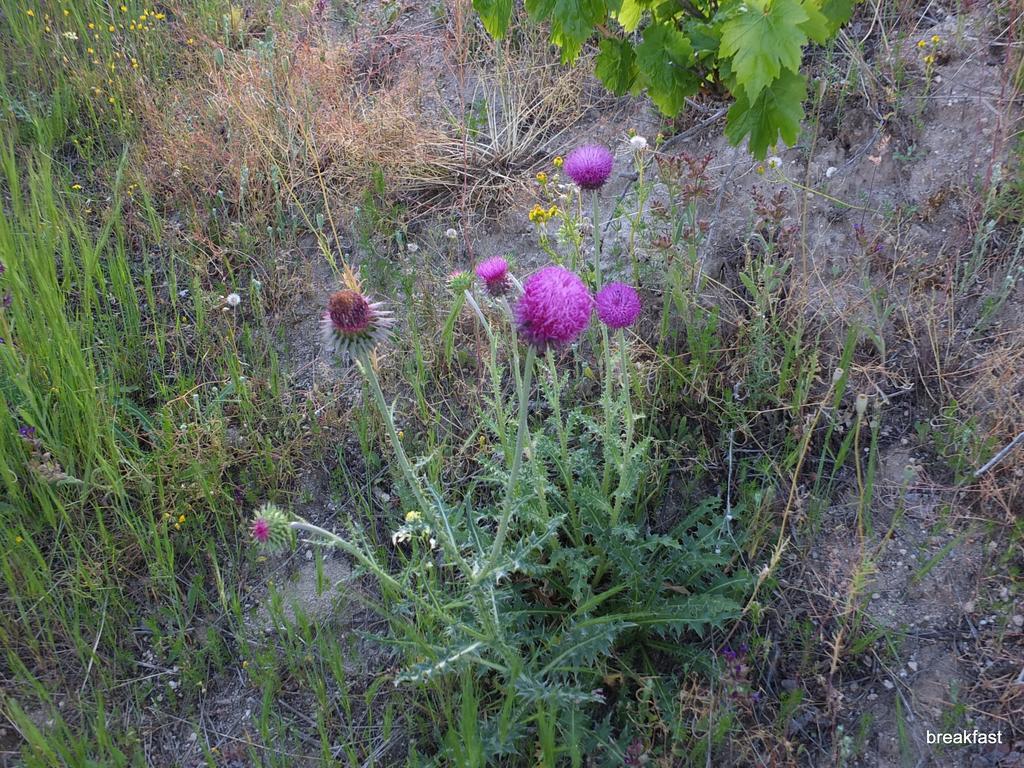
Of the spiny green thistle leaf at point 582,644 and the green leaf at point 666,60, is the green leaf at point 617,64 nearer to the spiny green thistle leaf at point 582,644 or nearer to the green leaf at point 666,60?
the green leaf at point 666,60

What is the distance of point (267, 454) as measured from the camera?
289cm

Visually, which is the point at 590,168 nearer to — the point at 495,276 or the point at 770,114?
the point at 495,276

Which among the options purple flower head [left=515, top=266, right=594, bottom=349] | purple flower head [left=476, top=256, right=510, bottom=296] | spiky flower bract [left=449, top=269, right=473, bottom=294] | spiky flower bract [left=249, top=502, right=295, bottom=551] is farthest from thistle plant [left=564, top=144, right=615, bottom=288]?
spiky flower bract [left=249, top=502, right=295, bottom=551]

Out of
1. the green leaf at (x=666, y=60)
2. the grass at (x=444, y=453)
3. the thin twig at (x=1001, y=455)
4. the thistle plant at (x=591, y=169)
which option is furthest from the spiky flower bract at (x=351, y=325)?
the thin twig at (x=1001, y=455)

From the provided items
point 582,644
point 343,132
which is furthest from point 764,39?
point 343,132

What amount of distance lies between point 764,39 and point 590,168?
61cm

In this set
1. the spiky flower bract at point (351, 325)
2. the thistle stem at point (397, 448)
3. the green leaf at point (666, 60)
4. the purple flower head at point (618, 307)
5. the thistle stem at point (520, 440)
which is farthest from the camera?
the green leaf at point (666, 60)

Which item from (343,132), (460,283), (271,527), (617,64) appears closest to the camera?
(271,527)

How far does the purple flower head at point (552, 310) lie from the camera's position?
173 cm

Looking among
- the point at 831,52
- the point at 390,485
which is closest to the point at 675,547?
the point at 390,485

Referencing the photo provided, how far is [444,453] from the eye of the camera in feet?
9.65

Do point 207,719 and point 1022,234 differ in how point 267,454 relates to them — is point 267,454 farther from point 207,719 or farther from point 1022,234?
point 1022,234

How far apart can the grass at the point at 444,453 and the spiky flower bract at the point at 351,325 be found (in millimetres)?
115

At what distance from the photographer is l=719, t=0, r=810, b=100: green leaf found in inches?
85.5
